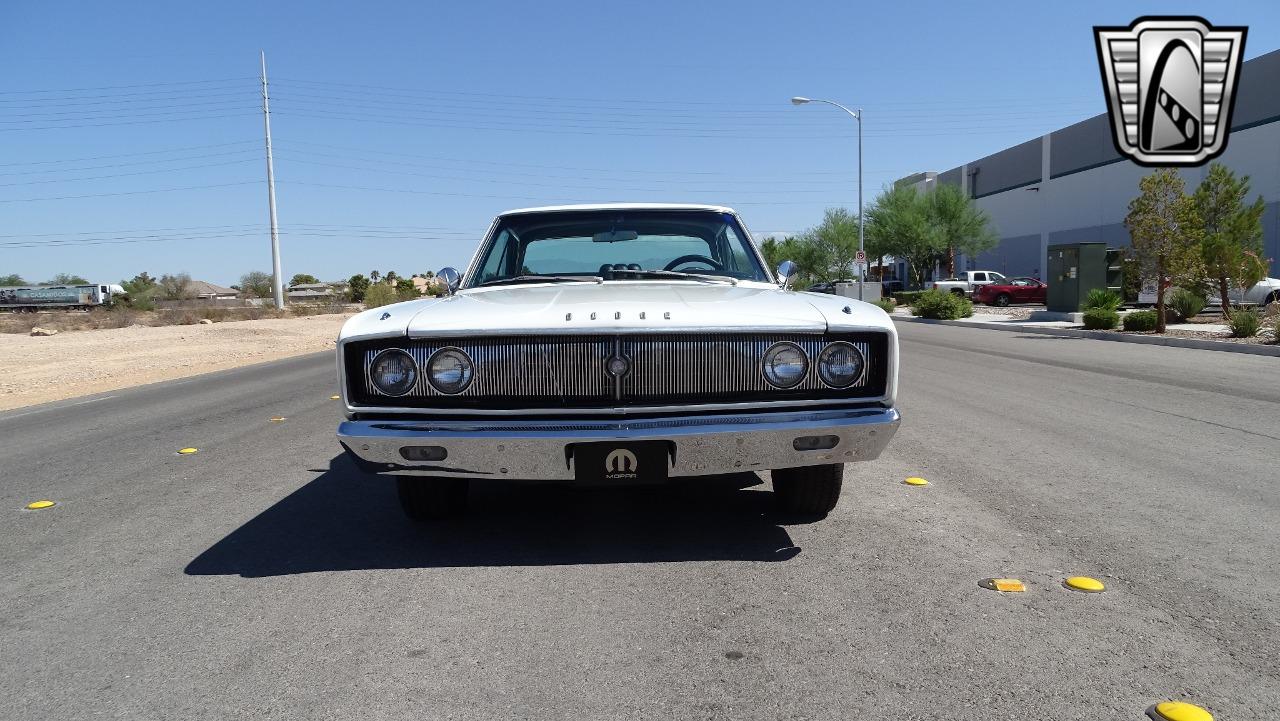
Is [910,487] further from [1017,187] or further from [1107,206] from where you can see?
[1017,187]

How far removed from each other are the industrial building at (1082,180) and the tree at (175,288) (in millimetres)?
63676

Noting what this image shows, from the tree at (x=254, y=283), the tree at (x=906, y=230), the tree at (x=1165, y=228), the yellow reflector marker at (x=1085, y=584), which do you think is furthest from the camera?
the tree at (x=254, y=283)

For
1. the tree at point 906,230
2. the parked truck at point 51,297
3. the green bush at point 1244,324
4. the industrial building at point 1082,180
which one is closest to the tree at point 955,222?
the tree at point 906,230

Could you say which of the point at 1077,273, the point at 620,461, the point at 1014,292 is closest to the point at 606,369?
the point at 620,461

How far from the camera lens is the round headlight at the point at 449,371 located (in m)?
3.44

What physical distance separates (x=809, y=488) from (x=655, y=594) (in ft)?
3.49

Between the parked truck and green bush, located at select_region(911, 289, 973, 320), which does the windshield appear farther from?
the parked truck

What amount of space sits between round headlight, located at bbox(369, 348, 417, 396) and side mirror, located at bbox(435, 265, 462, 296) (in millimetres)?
1536

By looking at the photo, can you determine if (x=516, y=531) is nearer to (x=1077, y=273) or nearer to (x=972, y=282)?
(x=1077, y=273)

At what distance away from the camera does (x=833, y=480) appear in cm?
397

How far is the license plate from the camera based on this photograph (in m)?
3.29

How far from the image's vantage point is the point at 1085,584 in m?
3.27

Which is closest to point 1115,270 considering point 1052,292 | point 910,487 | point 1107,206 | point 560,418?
point 1052,292

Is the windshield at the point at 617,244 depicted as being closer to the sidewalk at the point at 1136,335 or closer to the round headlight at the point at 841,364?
the round headlight at the point at 841,364
